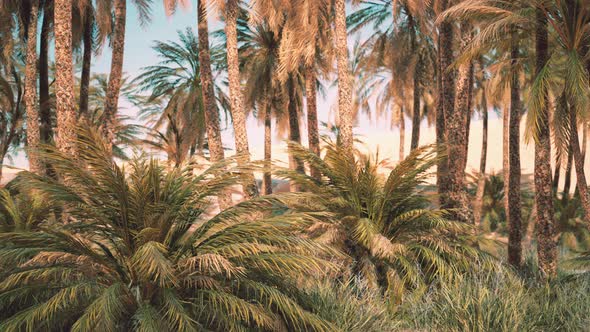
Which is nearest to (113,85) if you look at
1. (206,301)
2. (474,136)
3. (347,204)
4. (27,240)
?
(347,204)

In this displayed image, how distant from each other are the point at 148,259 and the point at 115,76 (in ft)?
32.9

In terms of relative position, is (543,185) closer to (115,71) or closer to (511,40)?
(511,40)

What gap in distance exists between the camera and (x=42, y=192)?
8.32 m

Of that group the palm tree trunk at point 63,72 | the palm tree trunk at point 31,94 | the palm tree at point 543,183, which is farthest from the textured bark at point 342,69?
the palm tree trunk at point 31,94

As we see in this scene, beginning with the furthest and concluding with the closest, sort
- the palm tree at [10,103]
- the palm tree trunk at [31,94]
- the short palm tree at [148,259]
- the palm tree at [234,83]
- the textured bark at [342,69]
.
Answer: the palm tree at [10,103], the palm tree trunk at [31,94], the palm tree at [234,83], the textured bark at [342,69], the short palm tree at [148,259]

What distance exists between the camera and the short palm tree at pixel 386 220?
37.7 feet

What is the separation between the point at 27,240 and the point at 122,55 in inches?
365

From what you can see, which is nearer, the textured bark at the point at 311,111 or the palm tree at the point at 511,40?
the palm tree at the point at 511,40

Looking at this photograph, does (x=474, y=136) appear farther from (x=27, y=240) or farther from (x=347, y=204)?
(x=27, y=240)

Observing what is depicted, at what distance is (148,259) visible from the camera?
6.98 metres

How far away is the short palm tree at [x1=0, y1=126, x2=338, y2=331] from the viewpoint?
730 centimetres

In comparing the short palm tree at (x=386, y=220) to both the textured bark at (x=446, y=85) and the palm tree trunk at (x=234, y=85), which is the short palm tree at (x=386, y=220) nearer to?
the textured bark at (x=446, y=85)

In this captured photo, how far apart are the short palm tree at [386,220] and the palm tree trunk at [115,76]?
225 inches

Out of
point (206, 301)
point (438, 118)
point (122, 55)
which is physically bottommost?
point (206, 301)
